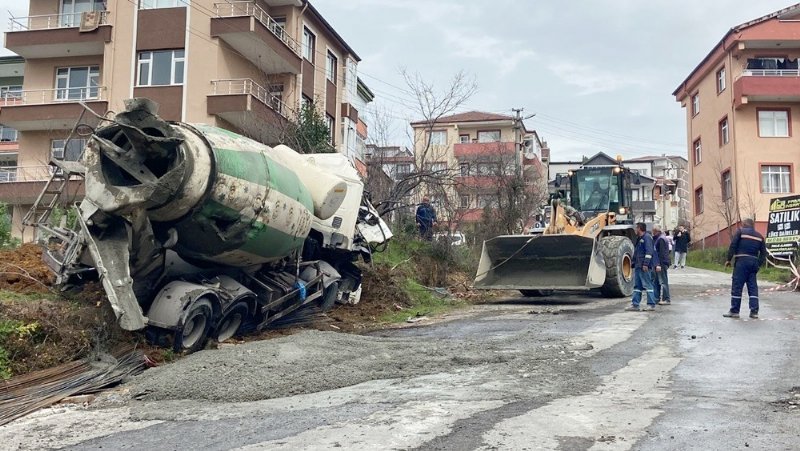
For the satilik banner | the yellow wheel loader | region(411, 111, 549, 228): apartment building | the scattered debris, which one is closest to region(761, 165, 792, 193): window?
region(411, 111, 549, 228): apartment building

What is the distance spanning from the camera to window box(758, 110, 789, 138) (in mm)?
33156

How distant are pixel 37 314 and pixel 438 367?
423cm

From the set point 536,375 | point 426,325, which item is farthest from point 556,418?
point 426,325

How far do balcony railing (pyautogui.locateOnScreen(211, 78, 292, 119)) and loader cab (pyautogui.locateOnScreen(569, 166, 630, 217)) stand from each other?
1108cm

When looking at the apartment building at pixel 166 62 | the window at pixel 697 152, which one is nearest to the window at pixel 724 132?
the window at pixel 697 152

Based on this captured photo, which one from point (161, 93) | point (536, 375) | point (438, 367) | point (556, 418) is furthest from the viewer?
point (161, 93)

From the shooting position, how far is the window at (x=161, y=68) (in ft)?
80.5

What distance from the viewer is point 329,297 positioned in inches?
459

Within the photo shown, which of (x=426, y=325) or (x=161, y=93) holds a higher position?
(x=161, y=93)

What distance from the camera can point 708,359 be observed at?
24.4 ft

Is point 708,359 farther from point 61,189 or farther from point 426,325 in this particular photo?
point 61,189

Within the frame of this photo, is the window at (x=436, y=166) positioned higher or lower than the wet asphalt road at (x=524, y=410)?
higher

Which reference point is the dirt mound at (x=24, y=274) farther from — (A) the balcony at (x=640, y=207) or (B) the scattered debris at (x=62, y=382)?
(A) the balcony at (x=640, y=207)

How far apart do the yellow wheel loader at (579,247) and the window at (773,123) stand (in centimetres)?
2073
